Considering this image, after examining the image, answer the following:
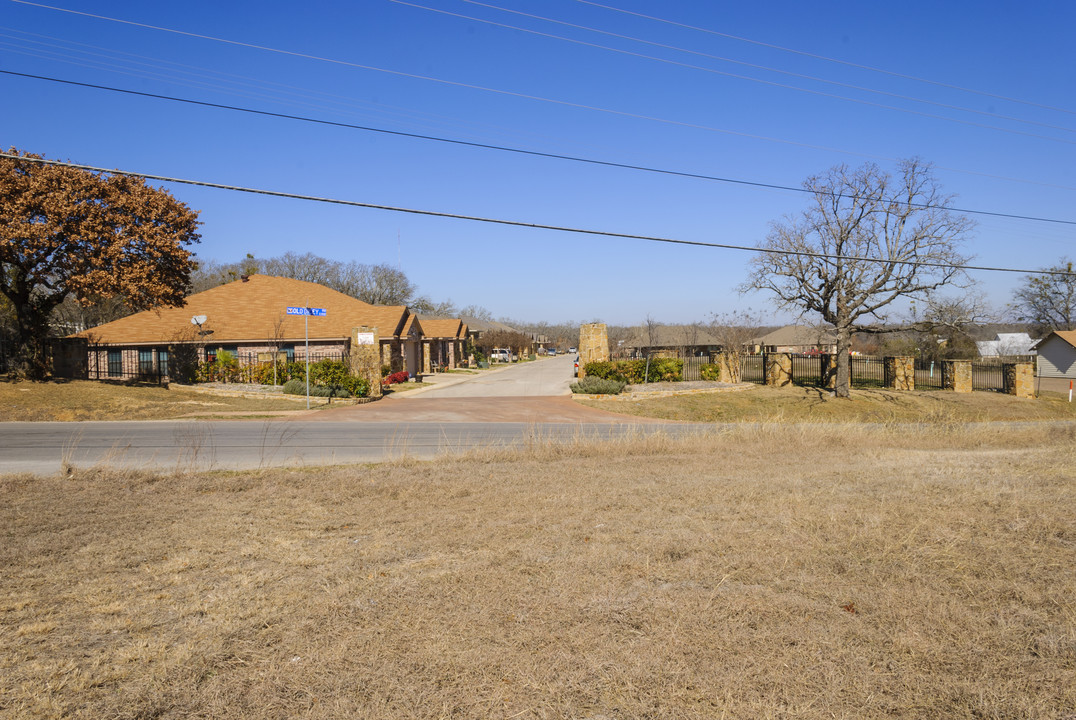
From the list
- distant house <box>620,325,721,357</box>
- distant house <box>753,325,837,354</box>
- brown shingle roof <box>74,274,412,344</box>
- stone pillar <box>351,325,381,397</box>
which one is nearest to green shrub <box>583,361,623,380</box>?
stone pillar <box>351,325,381,397</box>

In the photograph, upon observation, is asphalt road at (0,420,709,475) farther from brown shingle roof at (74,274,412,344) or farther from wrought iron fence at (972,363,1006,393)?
wrought iron fence at (972,363,1006,393)

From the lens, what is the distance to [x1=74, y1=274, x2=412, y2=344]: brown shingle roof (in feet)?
119

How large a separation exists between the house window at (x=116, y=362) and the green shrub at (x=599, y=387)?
83.8 ft

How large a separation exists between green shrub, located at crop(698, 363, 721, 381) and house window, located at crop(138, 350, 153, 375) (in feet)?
95.6

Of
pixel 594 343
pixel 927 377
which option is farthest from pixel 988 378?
pixel 594 343

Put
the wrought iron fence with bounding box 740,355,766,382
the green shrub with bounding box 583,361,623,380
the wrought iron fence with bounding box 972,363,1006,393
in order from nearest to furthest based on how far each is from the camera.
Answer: the green shrub with bounding box 583,361,623,380
the wrought iron fence with bounding box 972,363,1006,393
the wrought iron fence with bounding box 740,355,766,382

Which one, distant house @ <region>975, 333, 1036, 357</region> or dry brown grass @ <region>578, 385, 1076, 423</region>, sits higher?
distant house @ <region>975, 333, 1036, 357</region>

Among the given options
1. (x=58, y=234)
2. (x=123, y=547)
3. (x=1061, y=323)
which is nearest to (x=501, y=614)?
(x=123, y=547)

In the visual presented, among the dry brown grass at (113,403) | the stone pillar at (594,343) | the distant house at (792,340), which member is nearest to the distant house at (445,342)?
the stone pillar at (594,343)

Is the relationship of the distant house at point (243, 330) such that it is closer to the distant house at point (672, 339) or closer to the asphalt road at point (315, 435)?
the asphalt road at point (315, 435)

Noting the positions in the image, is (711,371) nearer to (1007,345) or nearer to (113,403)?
(113,403)

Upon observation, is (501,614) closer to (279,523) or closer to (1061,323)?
(279,523)

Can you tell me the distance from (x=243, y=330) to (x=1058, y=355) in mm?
61891

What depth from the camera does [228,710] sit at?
12.4ft
